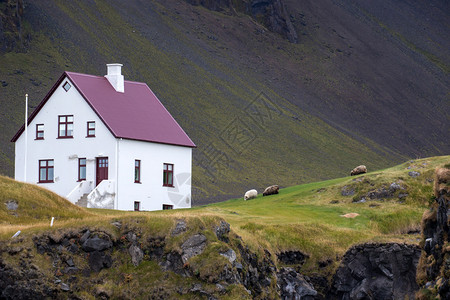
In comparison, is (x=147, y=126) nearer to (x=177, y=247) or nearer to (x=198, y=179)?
(x=177, y=247)

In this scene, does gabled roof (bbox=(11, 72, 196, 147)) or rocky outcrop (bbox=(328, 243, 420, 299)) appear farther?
gabled roof (bbox=(11, 72, 196, 147))

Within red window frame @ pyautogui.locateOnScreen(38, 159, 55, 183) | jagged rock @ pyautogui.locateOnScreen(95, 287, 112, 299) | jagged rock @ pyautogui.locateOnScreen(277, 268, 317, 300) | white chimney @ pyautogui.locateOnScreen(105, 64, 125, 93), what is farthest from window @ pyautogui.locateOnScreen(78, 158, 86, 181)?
jagged rock @ pyautogui.locateOnScreen(95, 287, 112, 299)

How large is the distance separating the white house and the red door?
0.10 m

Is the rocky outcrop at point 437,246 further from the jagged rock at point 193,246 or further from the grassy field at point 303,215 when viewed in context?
the jagged rock at point 193,246

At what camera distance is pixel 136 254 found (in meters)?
53.0

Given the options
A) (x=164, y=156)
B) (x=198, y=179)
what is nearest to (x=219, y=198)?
(x=198, y=179)

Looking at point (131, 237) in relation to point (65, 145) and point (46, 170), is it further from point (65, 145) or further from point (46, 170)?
point (46, 170)

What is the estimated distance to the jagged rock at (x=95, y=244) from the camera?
5216cm

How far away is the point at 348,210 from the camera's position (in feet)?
253

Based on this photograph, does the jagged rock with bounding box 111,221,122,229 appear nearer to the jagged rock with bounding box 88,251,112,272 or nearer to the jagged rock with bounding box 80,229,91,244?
the jagged rock with bounding box 80,229,91,244

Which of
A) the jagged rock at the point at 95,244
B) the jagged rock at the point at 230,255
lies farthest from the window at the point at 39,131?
the jagged rock at the point at 230,255

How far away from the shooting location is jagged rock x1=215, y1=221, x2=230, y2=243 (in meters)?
55.0

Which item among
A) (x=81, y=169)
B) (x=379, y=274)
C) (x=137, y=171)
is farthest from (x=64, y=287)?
(x=81, y=169)

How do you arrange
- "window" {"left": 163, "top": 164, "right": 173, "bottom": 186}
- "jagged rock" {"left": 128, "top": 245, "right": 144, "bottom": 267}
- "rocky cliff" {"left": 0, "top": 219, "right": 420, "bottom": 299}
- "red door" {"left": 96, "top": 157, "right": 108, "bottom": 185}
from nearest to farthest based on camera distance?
"rocky cliff" {"left": 0, "top": 219, "right": 420, "bottom": 299}
"jagged rock" {"left": 128, "top": 245, "right": 144, "bottom": 267}
"red door" {"left": 96, "top": 157, "right": 108, "bottom": 185}
"window" {"left": 163, "top": 164, "right": 173, "bottom": 186}
